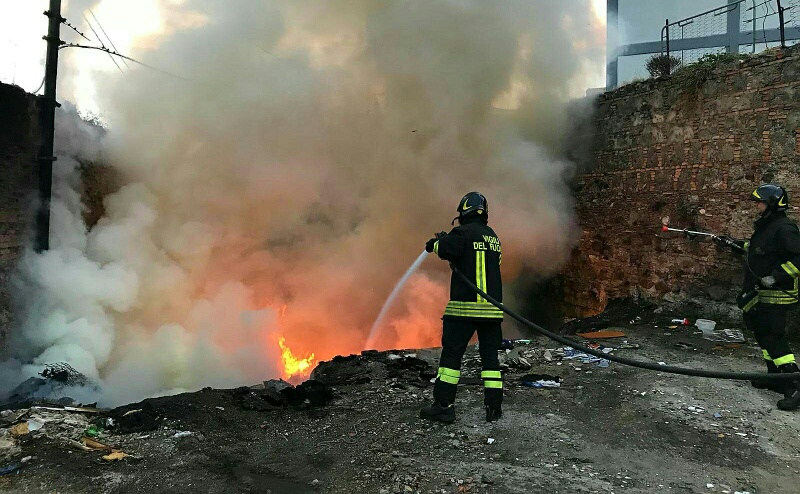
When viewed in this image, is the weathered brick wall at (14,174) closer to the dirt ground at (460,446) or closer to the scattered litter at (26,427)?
the scattered litter at (26,427)

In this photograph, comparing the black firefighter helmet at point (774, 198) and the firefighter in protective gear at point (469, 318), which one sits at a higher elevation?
the black firefighter helmet at point (774, 198)

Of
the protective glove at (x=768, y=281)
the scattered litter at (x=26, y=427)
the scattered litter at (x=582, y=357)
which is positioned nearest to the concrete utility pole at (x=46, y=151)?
the scattered litter at (x=26, y=427)

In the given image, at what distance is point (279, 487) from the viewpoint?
2533mm

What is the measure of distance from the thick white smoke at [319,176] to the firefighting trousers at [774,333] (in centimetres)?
427

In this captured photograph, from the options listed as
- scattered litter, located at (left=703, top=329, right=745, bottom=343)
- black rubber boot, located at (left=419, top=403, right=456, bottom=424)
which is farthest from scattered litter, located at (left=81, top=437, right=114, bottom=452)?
scattered litter, located at (left=703, top=329, right=745, bottom=343)

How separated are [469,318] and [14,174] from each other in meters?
5.29

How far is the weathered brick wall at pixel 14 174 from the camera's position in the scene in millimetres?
5086

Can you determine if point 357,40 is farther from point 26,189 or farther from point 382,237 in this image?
point 26,189

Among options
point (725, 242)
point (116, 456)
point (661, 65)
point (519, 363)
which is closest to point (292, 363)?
point (519, 363)

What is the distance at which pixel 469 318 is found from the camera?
11.3 ft

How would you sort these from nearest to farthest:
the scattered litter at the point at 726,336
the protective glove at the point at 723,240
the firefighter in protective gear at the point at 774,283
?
1. the firefighter in protective gear at the point at 774,283
2. the scattered litter at the point at 726,336
3. the protective glove at the point at 723,240

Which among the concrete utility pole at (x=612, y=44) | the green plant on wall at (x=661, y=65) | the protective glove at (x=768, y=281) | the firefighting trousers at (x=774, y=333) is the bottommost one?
the firefighting trousers at (x=774, y=333)

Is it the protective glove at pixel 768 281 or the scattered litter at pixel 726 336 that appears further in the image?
the scattered litter at pixel 726 336

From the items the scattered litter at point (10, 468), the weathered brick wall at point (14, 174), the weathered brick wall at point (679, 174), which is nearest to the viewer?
the scattered litter at point (10, 468)
